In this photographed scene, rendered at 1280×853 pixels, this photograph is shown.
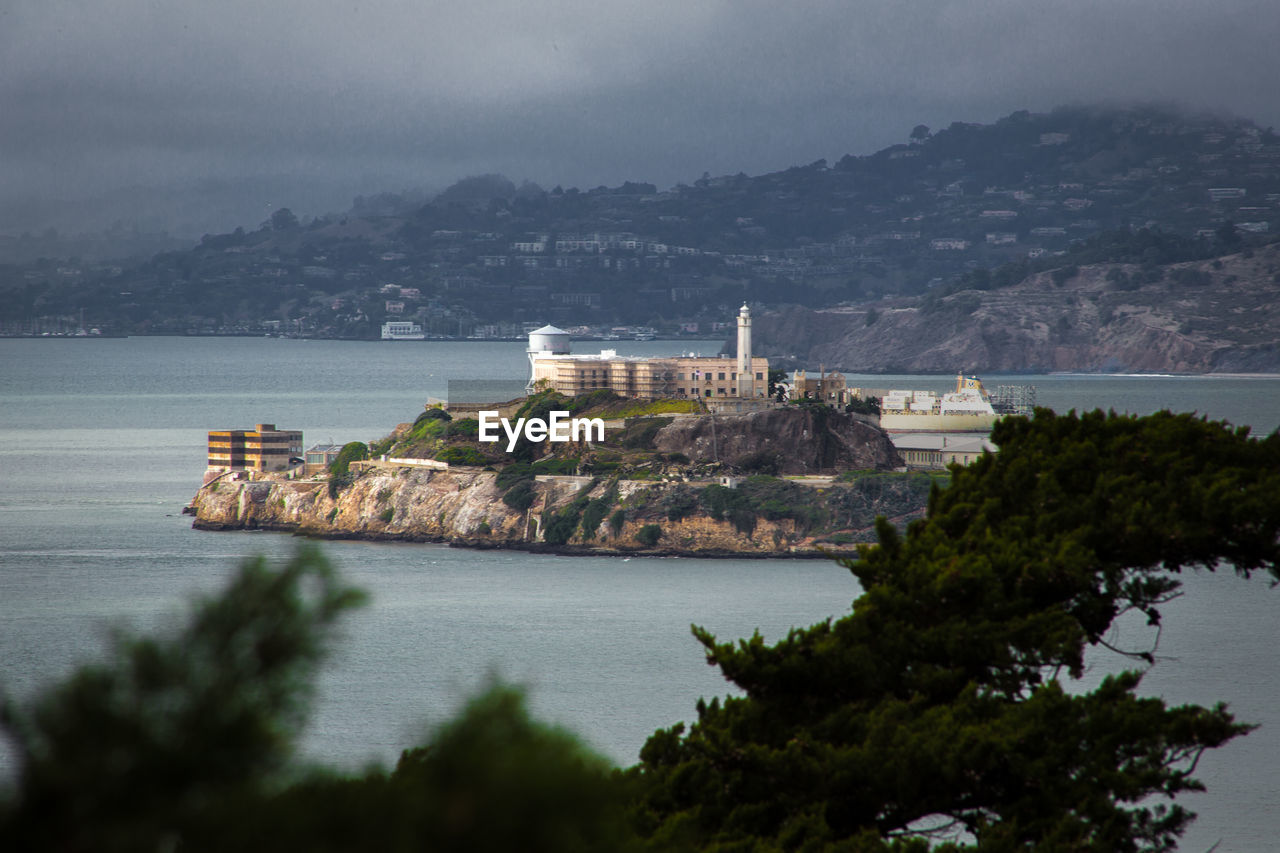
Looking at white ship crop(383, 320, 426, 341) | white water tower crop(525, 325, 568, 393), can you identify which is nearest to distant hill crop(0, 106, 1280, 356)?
white ship crop(383, 320, 426, 341)

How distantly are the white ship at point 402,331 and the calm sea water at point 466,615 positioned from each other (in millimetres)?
105610

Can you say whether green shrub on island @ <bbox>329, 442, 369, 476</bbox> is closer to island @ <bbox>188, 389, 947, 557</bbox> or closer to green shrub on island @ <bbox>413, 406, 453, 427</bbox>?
island @ <bbox>188, 389, 947, 557</bbox>

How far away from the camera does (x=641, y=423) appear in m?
45.1

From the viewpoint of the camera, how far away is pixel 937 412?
53875 mm

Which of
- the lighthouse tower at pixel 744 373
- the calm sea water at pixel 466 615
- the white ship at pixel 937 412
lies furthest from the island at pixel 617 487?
the white ship at pixel 937 412

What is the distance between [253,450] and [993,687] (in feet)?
144

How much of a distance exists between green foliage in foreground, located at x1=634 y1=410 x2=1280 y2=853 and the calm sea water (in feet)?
5.26

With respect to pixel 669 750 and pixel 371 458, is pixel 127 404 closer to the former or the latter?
pixel 371 458

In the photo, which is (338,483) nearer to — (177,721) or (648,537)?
(648,537)

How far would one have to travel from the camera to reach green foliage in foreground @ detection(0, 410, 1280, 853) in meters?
2.50

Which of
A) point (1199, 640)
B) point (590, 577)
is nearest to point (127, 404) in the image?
point (590, 577)

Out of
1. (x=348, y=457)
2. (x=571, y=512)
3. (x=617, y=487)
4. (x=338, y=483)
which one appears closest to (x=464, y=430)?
(x=348, y=457)

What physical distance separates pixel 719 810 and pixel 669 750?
1.71 feet

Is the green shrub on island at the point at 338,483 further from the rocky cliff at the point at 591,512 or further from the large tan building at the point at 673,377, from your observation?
the large tan building at the point at 673,377
